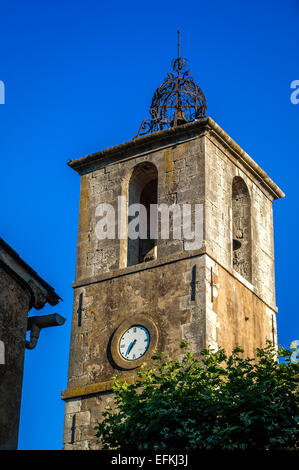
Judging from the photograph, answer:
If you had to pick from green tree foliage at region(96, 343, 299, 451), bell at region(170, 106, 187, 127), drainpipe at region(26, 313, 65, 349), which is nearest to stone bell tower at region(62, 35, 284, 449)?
bell at region(170, 106, 187, 127)

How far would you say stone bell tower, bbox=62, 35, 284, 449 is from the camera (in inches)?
1124

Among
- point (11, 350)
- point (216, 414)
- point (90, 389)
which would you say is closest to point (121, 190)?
point (90, 389)

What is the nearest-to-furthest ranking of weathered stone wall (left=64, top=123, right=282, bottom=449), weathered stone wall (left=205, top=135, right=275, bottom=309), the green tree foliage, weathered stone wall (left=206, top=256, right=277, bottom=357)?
the green tree foliage, weathered stone wall (left=206, top=256, right=277, bottom=357), weathered stone wall (left=64, top=123, right=282, bottom=449), weathered stone wall (left=205, top=135, right=275, bottom=309)

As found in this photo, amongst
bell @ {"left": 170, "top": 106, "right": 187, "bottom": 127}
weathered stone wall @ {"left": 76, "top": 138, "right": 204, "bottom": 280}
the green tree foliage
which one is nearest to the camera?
the green tree foliage

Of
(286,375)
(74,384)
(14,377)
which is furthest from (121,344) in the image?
(14,377)

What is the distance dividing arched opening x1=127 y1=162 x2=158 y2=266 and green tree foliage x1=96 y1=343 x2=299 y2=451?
24.9 feet

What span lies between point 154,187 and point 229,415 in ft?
37.5

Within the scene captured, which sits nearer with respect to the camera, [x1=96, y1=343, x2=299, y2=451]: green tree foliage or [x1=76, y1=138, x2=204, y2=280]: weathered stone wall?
[x1=96, y1=343, x2=299, y2=451]: green tree foliage

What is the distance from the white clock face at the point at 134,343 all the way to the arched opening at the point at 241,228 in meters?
3.34

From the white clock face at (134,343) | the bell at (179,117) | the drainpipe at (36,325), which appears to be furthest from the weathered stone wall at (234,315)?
the drainpipe at (36,325)

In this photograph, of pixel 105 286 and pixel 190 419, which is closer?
pixel 190 419

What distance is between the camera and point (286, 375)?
74.7ft

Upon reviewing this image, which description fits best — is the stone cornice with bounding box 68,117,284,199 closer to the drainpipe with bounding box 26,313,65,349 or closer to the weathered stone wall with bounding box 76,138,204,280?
the weathered stone wall with bounding box 76,138,204,280

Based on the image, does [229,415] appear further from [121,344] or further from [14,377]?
[121,344]
